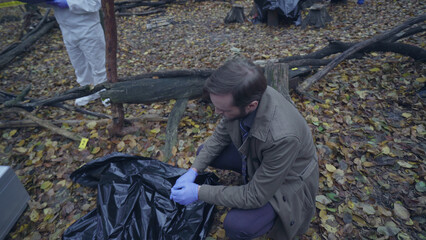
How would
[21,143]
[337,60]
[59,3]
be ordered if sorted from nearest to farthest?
[21,143]
[59,3]
[337,60]

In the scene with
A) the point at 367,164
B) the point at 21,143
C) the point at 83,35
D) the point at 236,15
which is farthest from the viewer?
the point at 236,15

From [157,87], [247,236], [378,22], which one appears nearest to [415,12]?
[378,22]

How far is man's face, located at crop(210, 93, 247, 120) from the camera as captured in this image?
4.30ft

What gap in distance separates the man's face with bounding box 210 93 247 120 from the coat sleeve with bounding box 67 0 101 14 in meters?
3.32

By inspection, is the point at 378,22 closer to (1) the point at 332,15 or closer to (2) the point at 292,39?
(1) the point at 332,15

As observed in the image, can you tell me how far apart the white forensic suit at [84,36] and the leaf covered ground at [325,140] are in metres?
0.68

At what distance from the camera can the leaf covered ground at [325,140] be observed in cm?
205

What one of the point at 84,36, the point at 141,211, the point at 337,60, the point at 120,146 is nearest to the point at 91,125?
the point at 120,146

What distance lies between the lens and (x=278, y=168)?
4.52 ft

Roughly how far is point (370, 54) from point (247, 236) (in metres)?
4.26

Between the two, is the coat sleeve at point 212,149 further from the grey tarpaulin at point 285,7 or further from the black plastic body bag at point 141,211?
the grey tarpaulin at point 285,7

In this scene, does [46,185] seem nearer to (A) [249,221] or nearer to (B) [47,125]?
(B) [47,125]

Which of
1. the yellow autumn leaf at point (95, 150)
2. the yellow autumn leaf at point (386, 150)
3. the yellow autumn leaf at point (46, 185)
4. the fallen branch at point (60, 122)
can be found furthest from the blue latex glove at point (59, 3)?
the yellow autumn leaf at point (386, 150)

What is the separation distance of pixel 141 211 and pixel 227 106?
1262 mm
